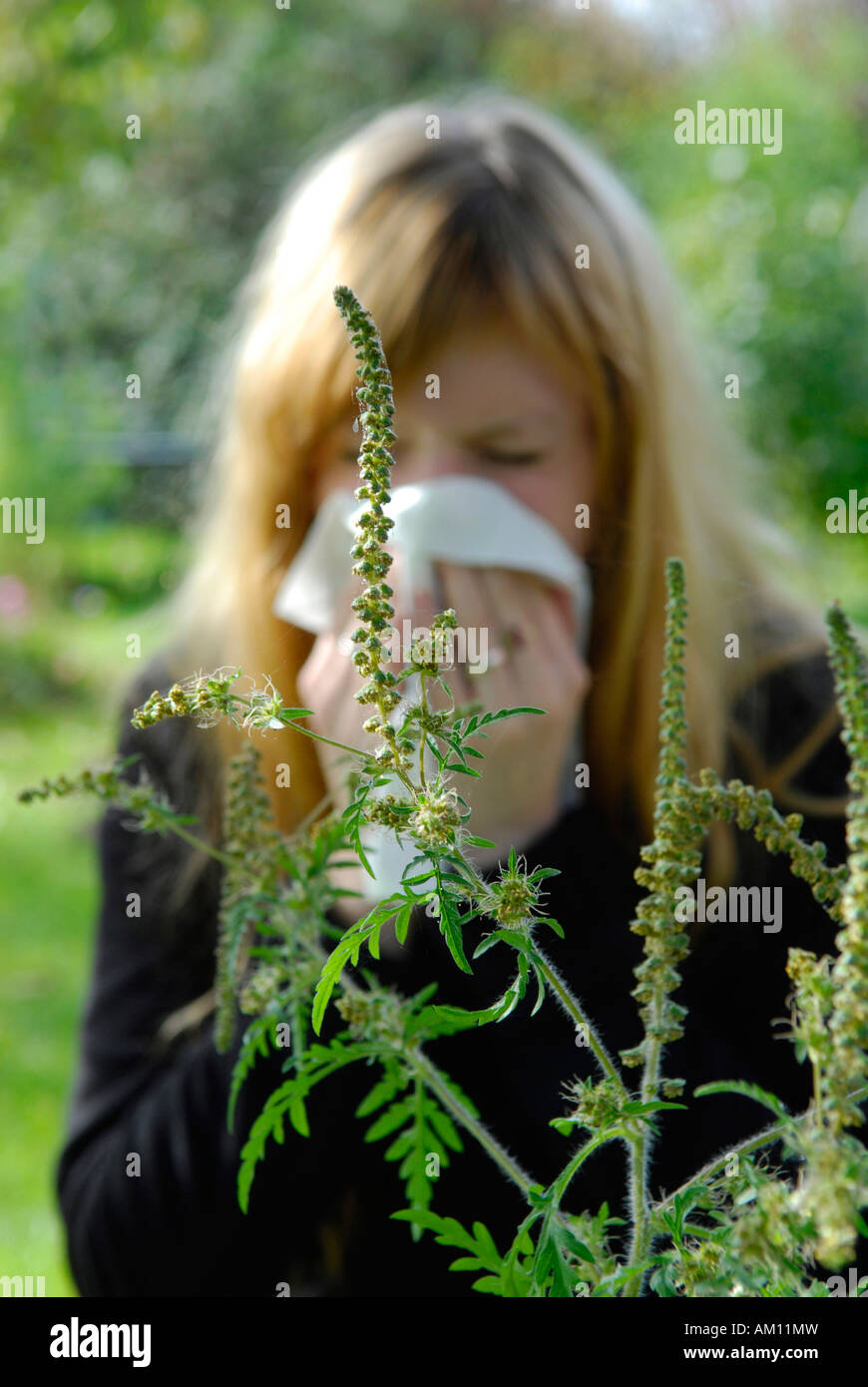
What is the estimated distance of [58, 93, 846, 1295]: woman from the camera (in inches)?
26.6

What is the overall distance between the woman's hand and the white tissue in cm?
1

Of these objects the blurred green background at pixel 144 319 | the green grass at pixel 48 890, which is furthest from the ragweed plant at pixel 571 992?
the green grass at pixel 48 890

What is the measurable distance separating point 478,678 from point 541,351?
0.39 m

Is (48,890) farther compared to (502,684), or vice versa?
(48,890)

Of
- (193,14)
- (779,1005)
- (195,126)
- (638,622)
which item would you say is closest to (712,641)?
(638,622)

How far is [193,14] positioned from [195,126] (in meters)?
3.16

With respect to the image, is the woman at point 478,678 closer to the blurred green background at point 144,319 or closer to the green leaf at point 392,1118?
the green leaf at point 392,1118

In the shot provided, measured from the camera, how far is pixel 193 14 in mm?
3217

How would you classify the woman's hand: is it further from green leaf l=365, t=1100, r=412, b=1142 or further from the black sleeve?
the black sleeve

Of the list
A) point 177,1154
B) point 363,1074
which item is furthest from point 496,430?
point 177,1154

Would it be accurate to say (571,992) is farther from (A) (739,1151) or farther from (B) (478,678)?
(B) (478,678)

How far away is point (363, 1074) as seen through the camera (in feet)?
3.20

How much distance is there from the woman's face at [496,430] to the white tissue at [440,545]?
0.07ft

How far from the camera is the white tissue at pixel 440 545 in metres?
0.67
